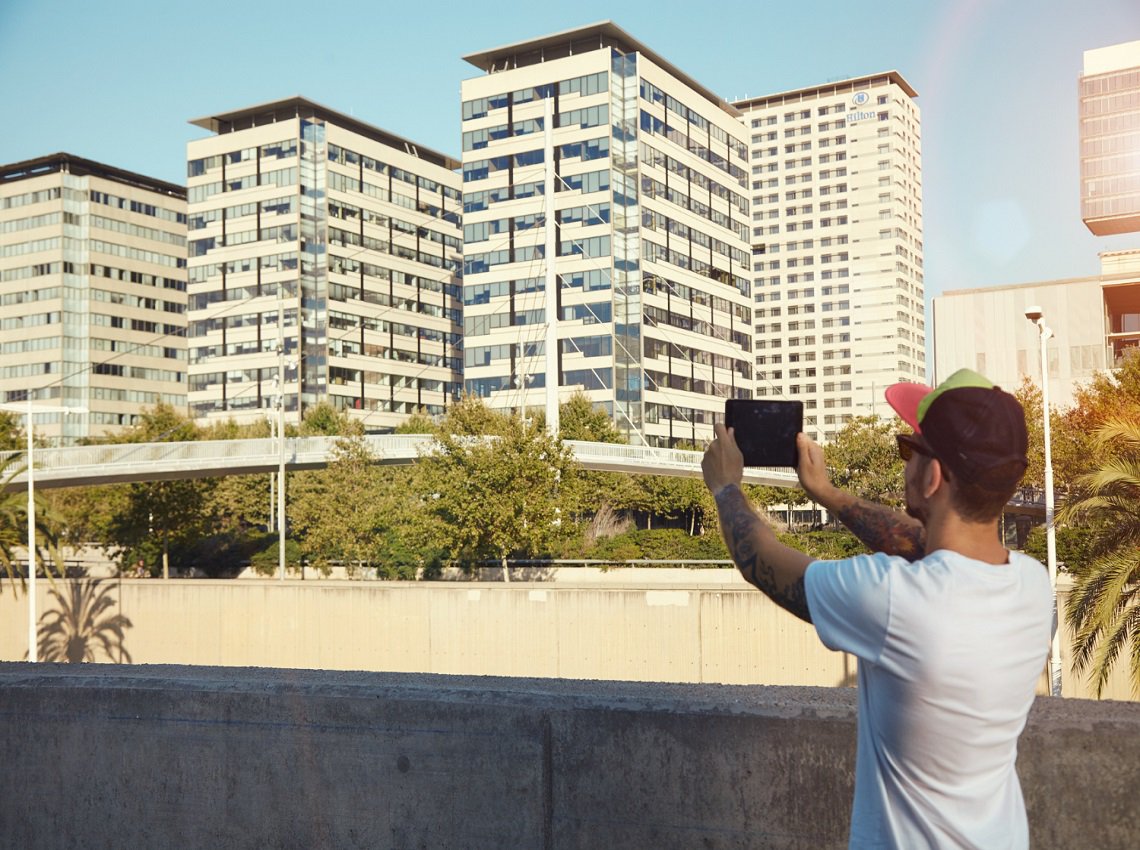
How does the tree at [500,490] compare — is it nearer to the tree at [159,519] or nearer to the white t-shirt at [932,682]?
the tree at [159,519]

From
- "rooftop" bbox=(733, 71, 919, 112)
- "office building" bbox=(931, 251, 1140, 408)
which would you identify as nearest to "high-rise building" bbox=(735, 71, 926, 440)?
"rooftop" bbox=(733, 71, 919, 112)

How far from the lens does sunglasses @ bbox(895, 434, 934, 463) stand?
2256 millimetres

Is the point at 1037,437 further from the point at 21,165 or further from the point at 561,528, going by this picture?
the point at 21,165

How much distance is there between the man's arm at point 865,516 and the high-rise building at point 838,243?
170886 millimetres

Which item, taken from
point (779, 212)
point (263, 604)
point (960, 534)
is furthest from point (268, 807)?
point (779, 212)

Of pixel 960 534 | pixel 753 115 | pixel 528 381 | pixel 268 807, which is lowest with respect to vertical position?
pixel 268 807

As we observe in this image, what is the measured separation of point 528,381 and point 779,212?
99.3m

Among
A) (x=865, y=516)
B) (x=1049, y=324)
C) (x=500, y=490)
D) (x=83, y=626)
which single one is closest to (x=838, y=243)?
(x=1049, y=324)

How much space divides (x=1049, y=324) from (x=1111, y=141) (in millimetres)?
30108

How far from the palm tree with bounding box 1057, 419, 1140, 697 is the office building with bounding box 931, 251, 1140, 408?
9213 cm

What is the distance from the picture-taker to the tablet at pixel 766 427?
8.45ft

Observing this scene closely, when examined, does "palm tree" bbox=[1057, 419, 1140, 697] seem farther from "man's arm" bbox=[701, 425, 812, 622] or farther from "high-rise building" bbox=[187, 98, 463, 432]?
"high-rise building" bbox=[187, 98, 463, 432]

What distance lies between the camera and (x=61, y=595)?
4031 cm

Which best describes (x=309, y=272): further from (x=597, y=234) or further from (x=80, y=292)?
(x=597, y=234)
